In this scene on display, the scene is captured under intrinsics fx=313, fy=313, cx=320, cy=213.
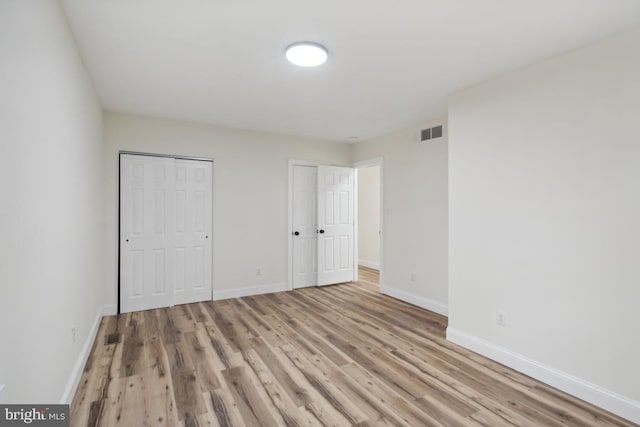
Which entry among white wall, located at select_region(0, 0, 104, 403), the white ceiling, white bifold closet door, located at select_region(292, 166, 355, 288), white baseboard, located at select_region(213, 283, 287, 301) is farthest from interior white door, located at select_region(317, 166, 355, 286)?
white wall, located at select_region(0, 0, 104, 403)

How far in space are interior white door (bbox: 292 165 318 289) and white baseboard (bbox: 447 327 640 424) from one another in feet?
8.95

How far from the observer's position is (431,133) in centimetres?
423

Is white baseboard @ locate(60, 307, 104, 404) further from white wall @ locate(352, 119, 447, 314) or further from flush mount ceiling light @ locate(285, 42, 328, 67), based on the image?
white wall @ locate(352, 119, 447, 314)

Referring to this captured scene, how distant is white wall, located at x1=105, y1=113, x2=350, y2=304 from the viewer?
3.97 meters

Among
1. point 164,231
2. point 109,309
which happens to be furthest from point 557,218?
point 109,309

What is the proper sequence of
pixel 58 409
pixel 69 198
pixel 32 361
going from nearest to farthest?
pixel 32 361 → pixel 58 409 → pixel 69 198

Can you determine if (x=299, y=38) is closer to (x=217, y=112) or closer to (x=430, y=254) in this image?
(x=217, y=112)

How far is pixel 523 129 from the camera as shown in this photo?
104 inches

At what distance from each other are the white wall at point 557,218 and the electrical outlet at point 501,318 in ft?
0.12

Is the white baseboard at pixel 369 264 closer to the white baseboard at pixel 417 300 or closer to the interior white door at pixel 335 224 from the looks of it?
the interior white door at pixel 335 224

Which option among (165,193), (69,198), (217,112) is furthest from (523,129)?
(165,193)

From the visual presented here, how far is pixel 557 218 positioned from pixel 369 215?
5.21 metres

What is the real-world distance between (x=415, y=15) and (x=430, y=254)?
3071 mm

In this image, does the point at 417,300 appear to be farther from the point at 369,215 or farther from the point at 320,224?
the point at 369,215
